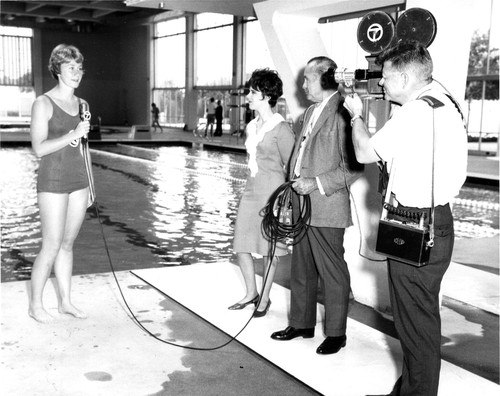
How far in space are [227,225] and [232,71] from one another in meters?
21.3

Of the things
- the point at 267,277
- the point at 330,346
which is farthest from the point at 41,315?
the point at 330,346

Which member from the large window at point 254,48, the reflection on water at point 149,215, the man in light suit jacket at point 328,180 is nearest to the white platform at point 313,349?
the man in light suit jacket at point 328,180

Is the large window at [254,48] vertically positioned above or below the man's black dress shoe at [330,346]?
above

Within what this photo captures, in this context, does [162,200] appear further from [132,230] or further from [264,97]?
[264,97]

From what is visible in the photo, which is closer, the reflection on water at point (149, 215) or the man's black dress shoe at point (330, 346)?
the man's black dress shoe at point (330, 346)

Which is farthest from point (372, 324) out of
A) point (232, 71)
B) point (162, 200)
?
point (232, 71)

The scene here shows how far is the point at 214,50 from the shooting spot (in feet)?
96.6

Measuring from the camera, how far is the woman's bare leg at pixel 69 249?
12.1 ft

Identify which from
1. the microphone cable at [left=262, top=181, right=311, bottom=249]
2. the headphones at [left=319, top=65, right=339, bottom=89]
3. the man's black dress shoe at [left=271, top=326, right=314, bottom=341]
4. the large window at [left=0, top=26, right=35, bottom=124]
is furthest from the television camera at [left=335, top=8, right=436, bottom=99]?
the large window at [left=0, top=26, right=35, bottom=124]

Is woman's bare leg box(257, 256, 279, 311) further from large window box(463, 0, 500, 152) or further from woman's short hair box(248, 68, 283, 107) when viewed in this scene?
large window box(463, 0, 500, 152)

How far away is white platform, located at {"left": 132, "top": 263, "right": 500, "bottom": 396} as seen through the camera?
3018 mm

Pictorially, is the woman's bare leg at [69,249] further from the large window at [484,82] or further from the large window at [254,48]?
the large window at [254,48]

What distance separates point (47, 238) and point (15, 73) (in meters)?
35.9

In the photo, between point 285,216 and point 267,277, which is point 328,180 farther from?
point 267,277
